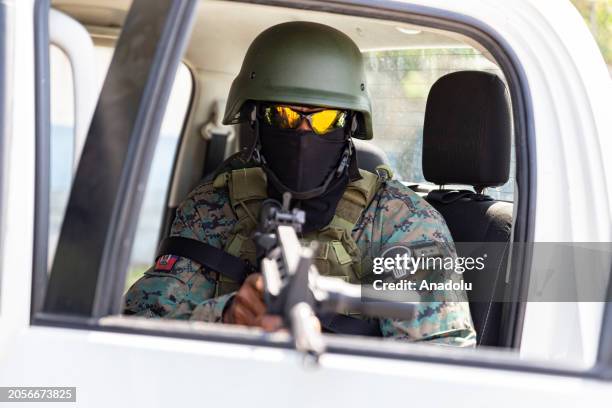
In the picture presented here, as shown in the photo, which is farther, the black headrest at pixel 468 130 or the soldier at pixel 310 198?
the black headrest at pixel 468 130

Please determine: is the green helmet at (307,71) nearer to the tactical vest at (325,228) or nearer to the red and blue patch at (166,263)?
the tactical vest at (325,228)

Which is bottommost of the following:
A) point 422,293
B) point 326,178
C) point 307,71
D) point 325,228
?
point 422,293

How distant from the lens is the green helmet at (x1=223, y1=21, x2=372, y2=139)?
2.11 metres

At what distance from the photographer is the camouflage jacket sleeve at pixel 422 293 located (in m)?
1.82

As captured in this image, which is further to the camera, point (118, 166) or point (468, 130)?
point (468, 130)

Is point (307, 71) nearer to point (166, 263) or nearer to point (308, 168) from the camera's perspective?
point (308, 168)

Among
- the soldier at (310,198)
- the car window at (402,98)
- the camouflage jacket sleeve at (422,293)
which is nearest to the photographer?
the camouflage jacket sleeve at (422,293)

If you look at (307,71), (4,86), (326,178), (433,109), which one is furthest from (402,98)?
(4,86)

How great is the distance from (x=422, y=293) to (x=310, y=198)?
367mm

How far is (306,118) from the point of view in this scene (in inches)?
80.0

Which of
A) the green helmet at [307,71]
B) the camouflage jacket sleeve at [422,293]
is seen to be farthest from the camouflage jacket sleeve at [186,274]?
the camouflage jacket sleeve at [422,293]

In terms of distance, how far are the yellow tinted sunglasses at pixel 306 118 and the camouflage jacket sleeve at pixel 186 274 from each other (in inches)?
11.3

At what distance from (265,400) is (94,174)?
0.45 m

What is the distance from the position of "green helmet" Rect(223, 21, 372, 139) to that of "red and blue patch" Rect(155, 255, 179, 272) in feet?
1.55
